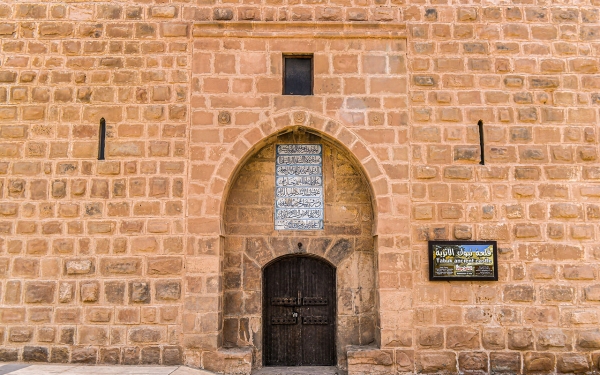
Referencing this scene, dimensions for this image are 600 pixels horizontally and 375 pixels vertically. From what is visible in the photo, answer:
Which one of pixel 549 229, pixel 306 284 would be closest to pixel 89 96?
pixel 306 284

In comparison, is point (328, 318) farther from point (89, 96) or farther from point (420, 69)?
point (89, 96)

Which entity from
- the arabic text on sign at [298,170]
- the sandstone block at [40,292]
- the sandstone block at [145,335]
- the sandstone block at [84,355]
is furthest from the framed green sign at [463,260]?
the sandstone block at [40,292]

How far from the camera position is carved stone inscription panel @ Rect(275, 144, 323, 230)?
600 centimetres

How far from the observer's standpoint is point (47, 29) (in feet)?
19.5

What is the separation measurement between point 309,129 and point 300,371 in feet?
9.35

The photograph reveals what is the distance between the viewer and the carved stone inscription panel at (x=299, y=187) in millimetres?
5996

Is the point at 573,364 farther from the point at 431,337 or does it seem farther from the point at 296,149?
the point at 296,149

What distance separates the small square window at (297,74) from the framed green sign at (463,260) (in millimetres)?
2423

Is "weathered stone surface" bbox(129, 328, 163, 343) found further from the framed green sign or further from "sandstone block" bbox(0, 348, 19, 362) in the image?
the framed green sign

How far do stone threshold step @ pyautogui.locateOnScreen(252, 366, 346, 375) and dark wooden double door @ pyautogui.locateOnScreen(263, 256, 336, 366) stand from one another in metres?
0.09

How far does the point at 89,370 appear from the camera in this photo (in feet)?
17.0

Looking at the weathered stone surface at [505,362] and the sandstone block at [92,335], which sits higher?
the sandstone block at [92,335]

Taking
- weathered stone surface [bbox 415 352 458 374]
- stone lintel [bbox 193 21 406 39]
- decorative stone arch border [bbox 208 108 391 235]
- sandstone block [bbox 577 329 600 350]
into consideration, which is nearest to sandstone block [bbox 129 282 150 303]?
decorative stone arch border [bbox 208 108 391 235]

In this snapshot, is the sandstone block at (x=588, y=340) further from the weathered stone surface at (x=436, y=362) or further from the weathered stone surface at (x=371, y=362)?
the weathered stone surface at (x=371, y=362)
